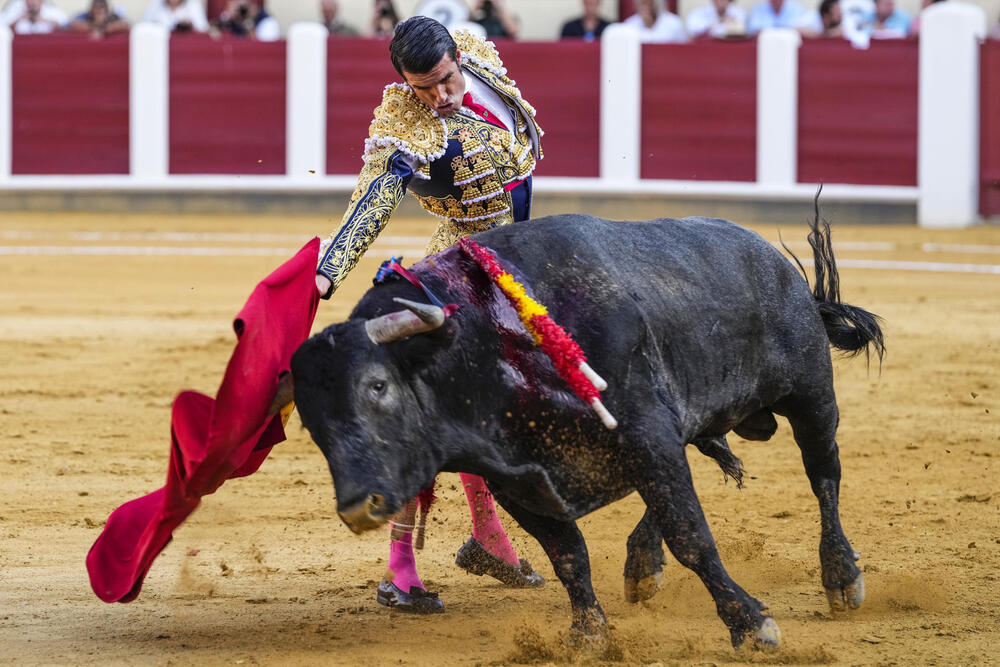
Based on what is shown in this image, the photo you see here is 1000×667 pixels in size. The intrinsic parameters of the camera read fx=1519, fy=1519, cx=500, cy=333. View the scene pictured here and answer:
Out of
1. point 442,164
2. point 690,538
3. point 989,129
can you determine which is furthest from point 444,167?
point 989,129

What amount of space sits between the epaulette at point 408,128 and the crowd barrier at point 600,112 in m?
7.52

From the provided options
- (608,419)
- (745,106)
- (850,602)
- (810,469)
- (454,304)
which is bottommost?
(850,602)

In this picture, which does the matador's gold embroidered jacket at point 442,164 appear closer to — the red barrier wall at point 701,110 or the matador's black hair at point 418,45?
the matador's black hair at point 418,45

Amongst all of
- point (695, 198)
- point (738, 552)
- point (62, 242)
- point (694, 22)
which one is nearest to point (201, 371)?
point (738, 552)

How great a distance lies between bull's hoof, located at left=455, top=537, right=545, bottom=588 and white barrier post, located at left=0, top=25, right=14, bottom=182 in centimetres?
900

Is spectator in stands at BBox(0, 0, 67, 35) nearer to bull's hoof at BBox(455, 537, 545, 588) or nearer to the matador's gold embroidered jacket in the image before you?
the matador's gold embroidered jacket

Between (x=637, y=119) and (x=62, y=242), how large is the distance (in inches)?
162

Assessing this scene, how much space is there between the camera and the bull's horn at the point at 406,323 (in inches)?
99.3

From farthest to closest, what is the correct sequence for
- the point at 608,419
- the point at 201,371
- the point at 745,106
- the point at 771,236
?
the point at 745,106 < the point at 771,236 < the point at 201,371 < the point at 608,419

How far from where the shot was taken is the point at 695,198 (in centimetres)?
1096

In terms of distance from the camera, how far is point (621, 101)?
10977 mm

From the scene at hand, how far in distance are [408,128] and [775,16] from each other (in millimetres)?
8715

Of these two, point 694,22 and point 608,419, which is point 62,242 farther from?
point 608,419

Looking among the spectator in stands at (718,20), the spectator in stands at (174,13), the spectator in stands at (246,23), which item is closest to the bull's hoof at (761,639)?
the spectator in stands at (718,20)
